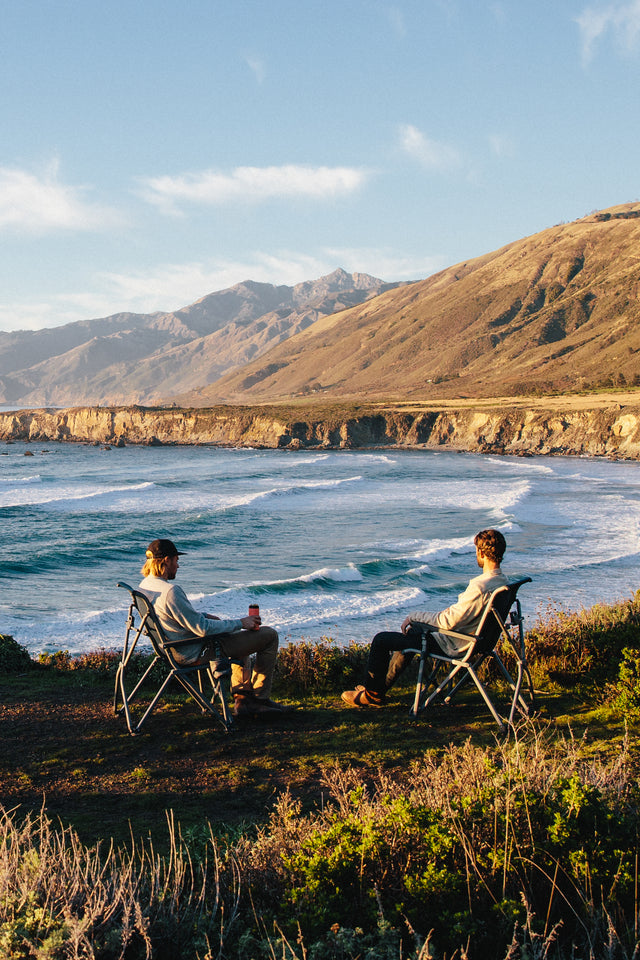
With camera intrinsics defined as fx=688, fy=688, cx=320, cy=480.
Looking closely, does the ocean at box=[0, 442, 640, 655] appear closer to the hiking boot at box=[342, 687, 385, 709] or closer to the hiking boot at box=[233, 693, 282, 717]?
the hiking boot at box=[342, 687, 385, 709]

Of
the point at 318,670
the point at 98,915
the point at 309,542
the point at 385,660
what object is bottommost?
the point at 309,542

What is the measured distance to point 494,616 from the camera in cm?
545

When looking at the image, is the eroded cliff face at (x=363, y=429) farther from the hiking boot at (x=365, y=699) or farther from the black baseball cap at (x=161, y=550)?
the black baseball cap at (x=161, y=550)

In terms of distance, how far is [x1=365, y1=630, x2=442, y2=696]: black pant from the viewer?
5.81 meters

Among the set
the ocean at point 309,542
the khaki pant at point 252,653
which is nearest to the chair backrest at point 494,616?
the khaki pant at point 252,653

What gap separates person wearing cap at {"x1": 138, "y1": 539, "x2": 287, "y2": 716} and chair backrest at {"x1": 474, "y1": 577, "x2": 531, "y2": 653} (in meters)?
1.69

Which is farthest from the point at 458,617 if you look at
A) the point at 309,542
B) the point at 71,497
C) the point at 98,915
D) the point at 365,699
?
the point at 71,497

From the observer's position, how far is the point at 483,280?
7283 inches

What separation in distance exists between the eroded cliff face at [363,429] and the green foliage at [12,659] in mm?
60182

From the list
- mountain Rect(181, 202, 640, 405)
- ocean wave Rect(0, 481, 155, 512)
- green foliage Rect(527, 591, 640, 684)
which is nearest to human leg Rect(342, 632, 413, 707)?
green foliage Rect(527, 591, 640, 684)

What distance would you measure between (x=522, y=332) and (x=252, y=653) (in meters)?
150

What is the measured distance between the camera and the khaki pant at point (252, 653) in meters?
5.63

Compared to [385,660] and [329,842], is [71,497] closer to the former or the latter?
[385,660]

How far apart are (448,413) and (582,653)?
252 ft
